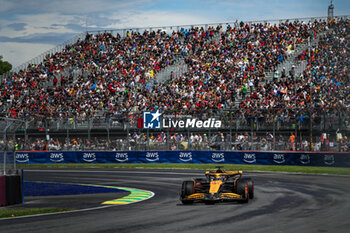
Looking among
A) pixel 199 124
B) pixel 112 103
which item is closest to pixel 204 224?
pixel 199 124

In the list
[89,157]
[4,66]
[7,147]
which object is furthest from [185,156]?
[4,66]

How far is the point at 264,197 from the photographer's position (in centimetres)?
1780

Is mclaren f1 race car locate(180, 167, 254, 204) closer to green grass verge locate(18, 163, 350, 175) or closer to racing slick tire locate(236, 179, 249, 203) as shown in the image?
racing slick tire locate(236, 179, 249, 203)

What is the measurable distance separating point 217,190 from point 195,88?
29.4 meters

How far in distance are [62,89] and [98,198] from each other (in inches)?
1290

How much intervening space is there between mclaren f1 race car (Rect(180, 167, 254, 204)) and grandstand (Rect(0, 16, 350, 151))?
15.1 metres

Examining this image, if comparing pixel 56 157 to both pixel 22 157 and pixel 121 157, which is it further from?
pixel 121 157

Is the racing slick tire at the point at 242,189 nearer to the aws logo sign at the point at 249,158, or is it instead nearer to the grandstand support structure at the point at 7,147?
the grandstand support structure at the point at 7,147

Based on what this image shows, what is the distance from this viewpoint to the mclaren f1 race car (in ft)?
51.6

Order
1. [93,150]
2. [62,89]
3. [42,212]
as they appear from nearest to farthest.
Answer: [42,212], [93,150], [62,89]

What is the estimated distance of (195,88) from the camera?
1766 inches

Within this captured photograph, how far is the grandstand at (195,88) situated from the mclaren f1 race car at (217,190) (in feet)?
49.7

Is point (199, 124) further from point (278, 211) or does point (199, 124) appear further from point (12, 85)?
point (12, 85)

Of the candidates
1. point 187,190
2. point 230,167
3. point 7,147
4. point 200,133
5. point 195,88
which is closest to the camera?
point 187,190
